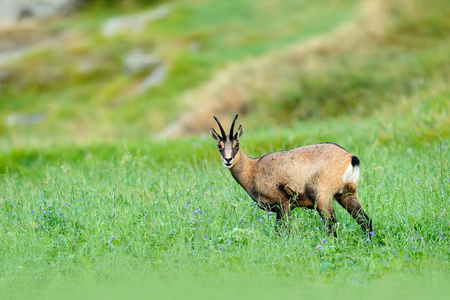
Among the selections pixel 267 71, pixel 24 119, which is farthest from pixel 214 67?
pixel 24 119

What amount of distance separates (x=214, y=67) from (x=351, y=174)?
72.2 ft

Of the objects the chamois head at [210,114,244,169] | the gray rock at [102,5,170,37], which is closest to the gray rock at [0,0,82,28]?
the gray rock at [102,5,170,37]

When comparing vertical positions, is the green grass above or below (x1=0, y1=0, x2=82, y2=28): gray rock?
below

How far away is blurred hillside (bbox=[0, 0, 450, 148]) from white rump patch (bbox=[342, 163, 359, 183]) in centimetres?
771

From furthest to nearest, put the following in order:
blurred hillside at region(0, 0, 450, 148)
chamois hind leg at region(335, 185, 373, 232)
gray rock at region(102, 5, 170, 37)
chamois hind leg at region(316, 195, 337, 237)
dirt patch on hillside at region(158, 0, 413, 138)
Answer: gray rock at region(102, 5, 170, 37) < dirt patch on hillside at region(158, 0, 413, 138) < blurred hillside at region(0, 0, 450, 148) < chamois hind leg at region(335, 185, 373, 232) < chamois hind leg at region(316, 195, 337, 237)

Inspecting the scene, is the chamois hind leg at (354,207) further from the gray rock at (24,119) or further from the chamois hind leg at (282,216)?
the gray rock at (24,119)

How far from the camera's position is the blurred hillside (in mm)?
19188

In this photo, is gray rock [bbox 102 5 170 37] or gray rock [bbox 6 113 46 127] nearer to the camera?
gray rock [bbox 6 113 46 127]

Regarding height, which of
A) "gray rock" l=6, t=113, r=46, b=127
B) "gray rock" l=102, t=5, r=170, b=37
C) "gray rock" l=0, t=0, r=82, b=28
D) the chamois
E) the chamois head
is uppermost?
"gray rock" l=0, t=0, r=82, b=28

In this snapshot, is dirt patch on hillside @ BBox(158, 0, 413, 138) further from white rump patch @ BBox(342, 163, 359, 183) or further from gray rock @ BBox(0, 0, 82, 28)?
gray rock @ BBox(0, 0, 82, 28)

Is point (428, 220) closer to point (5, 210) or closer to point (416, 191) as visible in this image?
point (416, 191)

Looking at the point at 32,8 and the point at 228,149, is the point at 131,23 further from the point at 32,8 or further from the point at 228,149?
the point at 228,149

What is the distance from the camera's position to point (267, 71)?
22781 millimetres

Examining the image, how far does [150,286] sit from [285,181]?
2.13 metres
